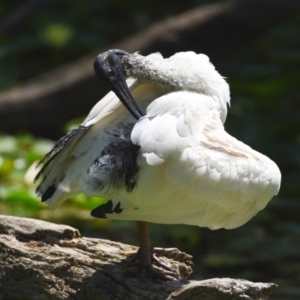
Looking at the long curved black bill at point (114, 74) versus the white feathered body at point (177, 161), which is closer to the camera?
the white feathered body at point (177, 161)

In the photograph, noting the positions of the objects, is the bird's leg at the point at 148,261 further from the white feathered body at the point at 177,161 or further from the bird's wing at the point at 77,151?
the bird's wing at the point at 77,151

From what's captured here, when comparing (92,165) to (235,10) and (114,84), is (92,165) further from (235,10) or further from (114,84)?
(235,10)

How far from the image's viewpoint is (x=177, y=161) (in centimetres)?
371

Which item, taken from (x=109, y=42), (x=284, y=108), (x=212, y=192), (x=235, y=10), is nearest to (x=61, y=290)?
(x=212, y=192)

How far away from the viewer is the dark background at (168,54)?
6457mm

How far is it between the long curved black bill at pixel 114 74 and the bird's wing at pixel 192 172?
0.64ft

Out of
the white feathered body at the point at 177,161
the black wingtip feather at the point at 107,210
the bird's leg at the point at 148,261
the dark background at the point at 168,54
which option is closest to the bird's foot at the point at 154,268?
the bird's leg at the point at 148,261

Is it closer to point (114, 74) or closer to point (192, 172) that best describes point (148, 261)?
point (192, 172)

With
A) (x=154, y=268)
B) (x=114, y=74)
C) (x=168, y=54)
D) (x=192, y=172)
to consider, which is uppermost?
(x=168, y=54)

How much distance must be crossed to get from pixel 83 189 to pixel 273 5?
5113 mm

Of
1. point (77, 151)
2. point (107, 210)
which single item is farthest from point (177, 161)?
point (77, 151)

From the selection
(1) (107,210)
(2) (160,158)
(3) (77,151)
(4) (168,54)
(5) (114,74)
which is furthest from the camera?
(4) (168,54)

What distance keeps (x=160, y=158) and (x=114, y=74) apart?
0.78m

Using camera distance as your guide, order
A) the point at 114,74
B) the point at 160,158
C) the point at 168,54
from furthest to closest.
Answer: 1. the point at 168,54
2. the point at 114,74
3. the point at 160,158
